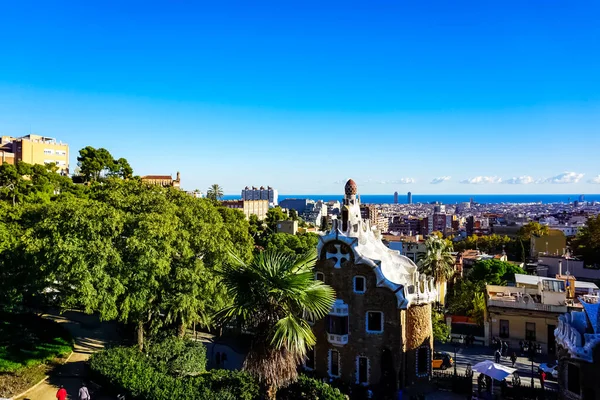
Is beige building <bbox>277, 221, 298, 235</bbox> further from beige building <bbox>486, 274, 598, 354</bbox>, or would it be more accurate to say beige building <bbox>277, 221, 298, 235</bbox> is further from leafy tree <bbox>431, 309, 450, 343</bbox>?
leafy tree <bbox>431, 309, 450, 343</bbox>

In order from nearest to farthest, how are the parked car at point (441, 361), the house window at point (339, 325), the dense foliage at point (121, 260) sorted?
the dense foliage at point (121, 260) < the house window at point (339, 325) < the parked car at point (441, 361)

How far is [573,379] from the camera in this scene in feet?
70.0

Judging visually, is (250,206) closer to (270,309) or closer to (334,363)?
(334,363)

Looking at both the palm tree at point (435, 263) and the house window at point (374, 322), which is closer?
the house window at point (374, 322)

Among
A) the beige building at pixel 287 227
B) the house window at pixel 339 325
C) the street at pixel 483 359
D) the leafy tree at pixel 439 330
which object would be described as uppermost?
the beige building at pixel 287 227

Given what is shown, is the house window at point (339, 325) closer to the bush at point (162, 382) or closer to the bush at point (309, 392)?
the bush at point (309, 392)

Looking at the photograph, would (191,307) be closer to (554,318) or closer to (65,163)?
(554,318)

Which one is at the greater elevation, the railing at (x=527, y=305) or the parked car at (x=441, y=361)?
the railing at (x=527, y=305)

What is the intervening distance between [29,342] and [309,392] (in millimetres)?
19218

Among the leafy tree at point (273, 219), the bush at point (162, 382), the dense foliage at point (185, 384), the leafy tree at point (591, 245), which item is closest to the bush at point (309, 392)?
the dense foliage at point (185, 384)

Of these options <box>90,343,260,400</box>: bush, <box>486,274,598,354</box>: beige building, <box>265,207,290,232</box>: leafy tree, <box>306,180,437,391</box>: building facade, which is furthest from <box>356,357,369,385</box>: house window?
<box>265,207,290,232</box>: leafy tree

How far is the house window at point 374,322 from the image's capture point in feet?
86.3

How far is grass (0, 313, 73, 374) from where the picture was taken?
24.5m

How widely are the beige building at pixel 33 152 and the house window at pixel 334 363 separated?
2917 inches
